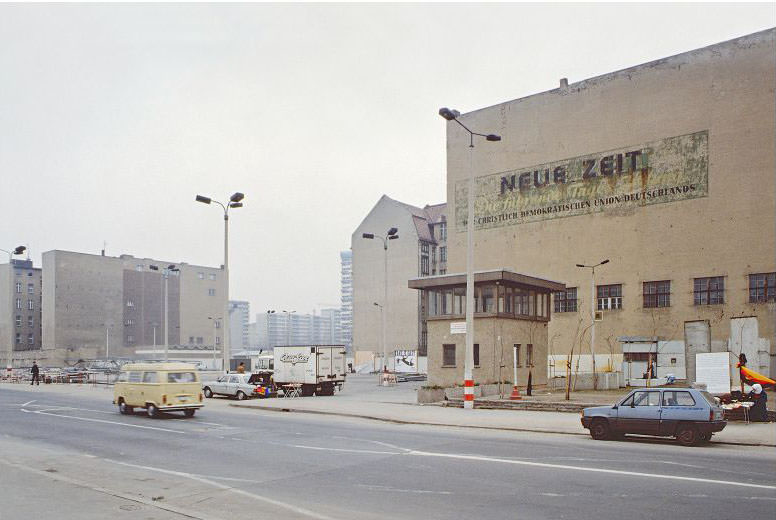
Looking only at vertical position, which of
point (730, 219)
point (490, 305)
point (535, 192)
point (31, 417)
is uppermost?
point (535, 192)

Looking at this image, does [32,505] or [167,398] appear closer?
[32,505]

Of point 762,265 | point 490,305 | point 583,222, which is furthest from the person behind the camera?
point 583,222

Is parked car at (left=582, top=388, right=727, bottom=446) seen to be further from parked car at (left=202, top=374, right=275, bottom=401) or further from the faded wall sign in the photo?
the faded wall sign

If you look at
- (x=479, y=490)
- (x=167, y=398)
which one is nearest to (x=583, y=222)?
(x=167, y=398)

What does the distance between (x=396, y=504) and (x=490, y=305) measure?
3378 centimetres

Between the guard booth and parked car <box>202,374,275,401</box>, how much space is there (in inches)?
362

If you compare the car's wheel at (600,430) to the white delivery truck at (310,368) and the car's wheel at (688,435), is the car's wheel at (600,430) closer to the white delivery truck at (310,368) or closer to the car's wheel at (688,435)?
the car's wheel at (688,435)

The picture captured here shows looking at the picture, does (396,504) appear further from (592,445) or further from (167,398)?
(167,398)

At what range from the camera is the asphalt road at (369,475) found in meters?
10.1

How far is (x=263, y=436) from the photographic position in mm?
19516

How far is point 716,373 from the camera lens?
23703mm

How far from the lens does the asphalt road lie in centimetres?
1012

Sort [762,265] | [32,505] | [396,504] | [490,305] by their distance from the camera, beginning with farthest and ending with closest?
[762,265] → [490,305] → [396,504] → [32,505]

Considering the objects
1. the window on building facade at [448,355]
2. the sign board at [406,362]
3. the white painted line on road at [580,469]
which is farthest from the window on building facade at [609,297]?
the white painted line on road at [580,469]
